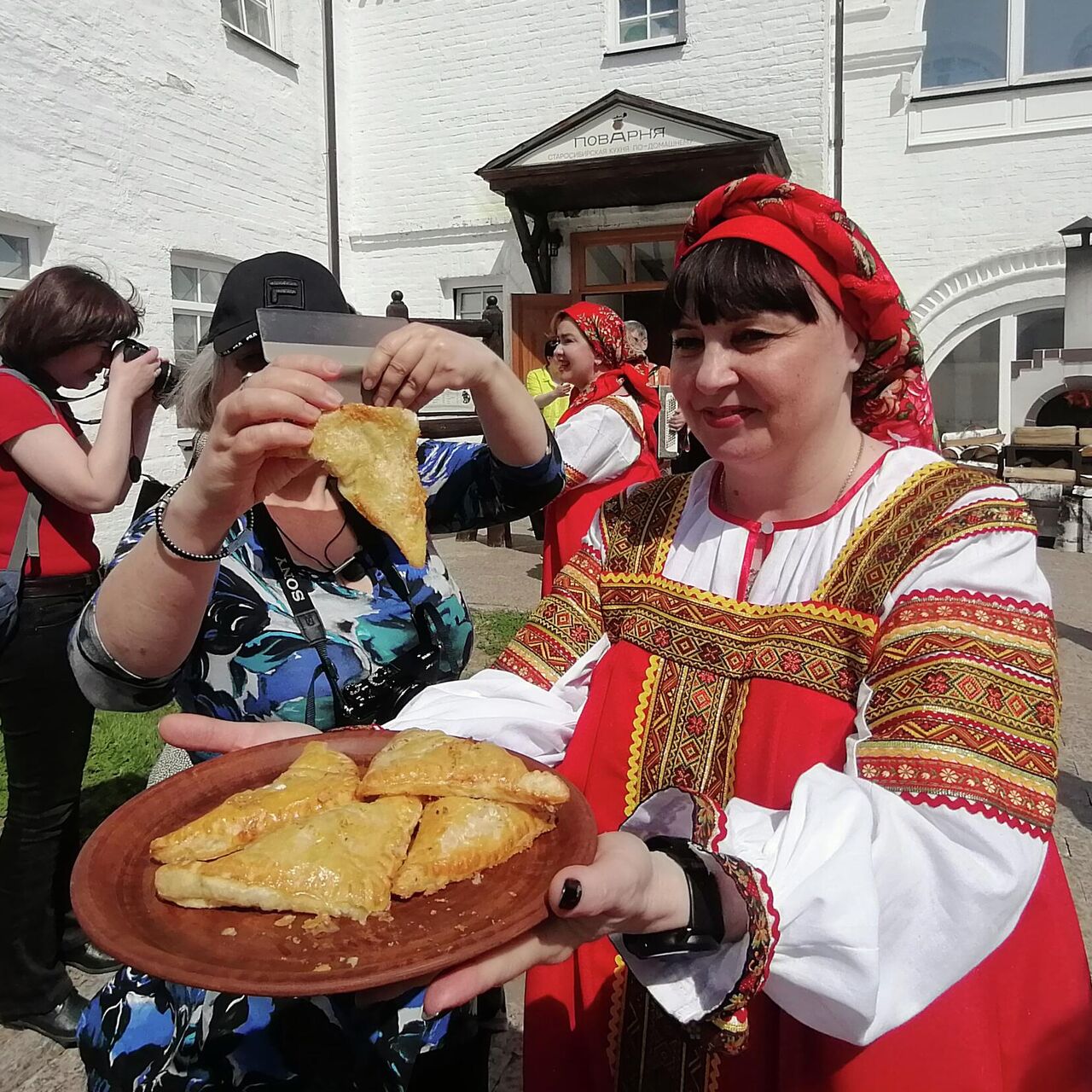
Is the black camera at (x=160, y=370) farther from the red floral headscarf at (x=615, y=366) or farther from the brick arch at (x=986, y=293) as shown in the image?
the brick arch at (x=986, y=293)

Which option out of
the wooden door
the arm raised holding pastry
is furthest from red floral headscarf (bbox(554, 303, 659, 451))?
the wooden door

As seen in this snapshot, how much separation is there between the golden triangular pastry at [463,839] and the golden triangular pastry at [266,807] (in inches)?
7.4

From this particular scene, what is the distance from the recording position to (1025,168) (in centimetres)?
1009

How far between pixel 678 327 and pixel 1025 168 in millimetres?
10654

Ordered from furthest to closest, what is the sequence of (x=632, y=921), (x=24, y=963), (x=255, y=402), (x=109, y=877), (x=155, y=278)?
(x=155, y=278), (x=24, y=963), (x=255, y=402), (x=109, y=877), (x=632, y=921)

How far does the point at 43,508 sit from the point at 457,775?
1.94 m

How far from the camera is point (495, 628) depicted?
6.73 metres

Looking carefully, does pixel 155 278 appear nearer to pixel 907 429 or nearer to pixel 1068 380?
pixel 907 429

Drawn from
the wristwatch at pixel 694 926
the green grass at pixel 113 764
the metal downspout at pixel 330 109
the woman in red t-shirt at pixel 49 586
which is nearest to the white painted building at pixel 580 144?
the metal downspout at pixel 330 109


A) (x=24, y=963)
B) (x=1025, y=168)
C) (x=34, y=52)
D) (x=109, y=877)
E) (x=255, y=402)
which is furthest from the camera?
(x=1025, y=168)

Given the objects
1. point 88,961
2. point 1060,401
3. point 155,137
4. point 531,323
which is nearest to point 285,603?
point 88,961

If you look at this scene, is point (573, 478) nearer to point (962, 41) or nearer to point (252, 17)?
point (252, 17)

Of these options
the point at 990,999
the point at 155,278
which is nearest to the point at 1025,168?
the point at 155,278

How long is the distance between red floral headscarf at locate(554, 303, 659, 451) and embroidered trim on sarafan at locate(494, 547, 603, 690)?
11.5 ft
